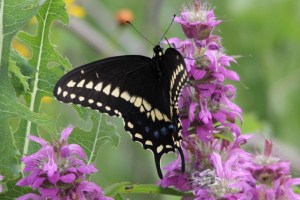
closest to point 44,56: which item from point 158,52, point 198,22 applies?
point 158,52

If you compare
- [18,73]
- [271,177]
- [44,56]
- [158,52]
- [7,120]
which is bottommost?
[271,177]

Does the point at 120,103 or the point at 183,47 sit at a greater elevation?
the point at 183,47

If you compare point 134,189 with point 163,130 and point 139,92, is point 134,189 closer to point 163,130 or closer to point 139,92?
point 163,130

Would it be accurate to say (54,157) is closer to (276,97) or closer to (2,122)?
(2,122)

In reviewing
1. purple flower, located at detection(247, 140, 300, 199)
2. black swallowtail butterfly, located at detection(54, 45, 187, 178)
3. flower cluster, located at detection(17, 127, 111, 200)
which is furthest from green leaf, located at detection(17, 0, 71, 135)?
purple flower, located at detection(247, 140, 300, 199)

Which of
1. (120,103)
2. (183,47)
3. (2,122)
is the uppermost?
(183,47)

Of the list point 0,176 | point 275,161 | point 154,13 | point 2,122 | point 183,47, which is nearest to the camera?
point 275,161

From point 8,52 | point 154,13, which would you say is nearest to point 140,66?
point 8,52
